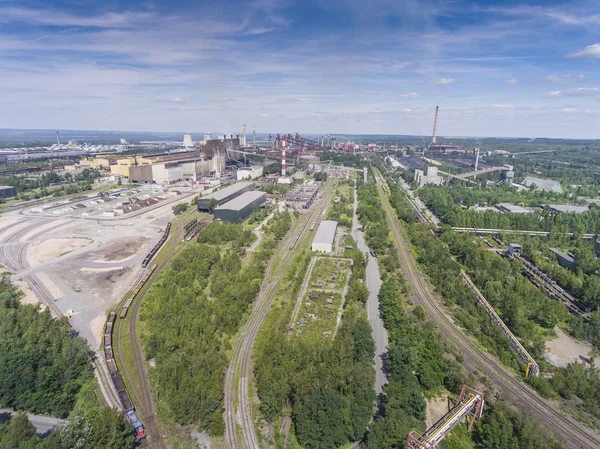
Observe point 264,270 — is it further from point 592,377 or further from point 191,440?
point 592,377

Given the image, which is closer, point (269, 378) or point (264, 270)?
point (269, 378)

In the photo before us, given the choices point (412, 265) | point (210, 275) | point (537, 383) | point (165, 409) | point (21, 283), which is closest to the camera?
point (165, 409)

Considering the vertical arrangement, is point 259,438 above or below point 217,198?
below

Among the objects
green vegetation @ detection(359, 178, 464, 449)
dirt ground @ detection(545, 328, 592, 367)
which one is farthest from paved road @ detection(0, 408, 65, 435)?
dirt ground @ detection(545, 328, 592, 367)

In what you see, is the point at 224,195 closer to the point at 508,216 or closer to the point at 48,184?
the point at 508,216

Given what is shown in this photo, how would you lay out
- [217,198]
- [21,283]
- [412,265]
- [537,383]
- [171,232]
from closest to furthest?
[537,383]
[21,283]
[412,265]
[171,232]
[217,198]

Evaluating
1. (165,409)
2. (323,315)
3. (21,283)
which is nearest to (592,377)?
(323,315)

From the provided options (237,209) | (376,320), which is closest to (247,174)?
(237,209)
